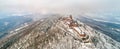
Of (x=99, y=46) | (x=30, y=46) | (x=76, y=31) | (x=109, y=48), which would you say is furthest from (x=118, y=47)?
(x=30, y=46)

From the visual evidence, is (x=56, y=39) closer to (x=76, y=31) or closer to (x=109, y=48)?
(x=76, y=31)

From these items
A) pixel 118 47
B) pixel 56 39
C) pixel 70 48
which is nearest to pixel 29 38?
pixel 56 39

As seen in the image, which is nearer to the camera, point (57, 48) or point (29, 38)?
point (57, 48)

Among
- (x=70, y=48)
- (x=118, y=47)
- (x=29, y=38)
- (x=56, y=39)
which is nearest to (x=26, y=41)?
(x=29, y=38)

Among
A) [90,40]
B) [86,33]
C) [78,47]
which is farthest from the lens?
[86,33]

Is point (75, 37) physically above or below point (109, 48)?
above

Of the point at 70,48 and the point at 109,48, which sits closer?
the point at 70,48

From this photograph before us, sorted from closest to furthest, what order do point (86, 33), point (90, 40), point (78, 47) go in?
point (78, 47) → point (90, 40) → point (86, 33)

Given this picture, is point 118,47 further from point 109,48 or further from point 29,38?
point 29,38
